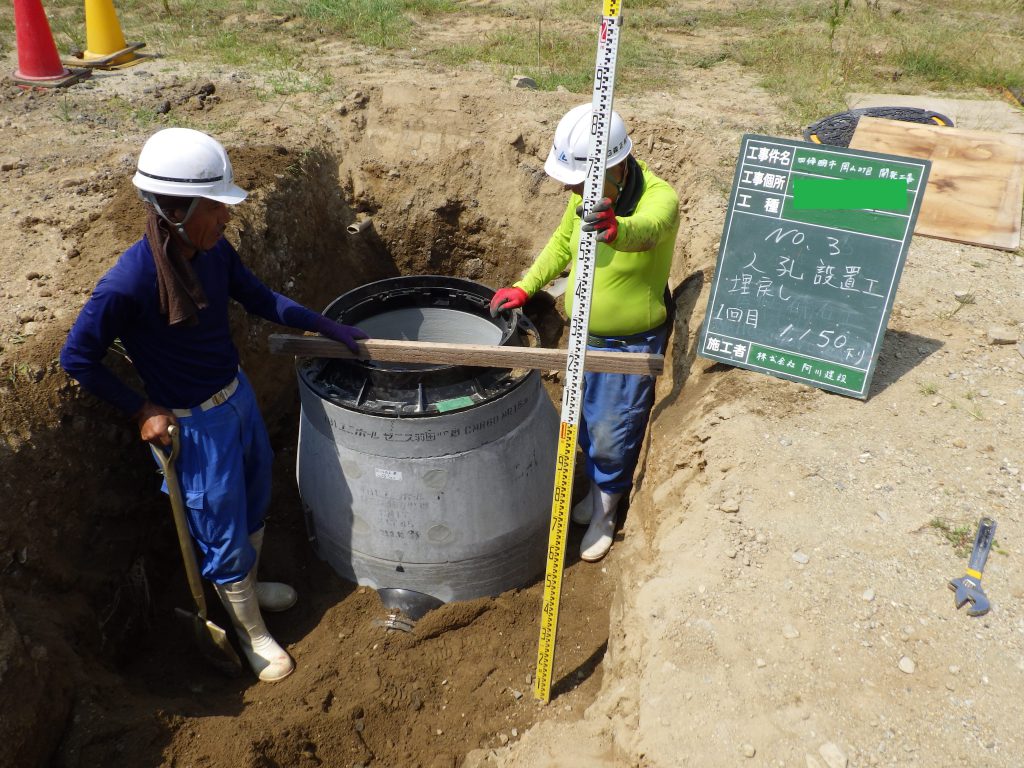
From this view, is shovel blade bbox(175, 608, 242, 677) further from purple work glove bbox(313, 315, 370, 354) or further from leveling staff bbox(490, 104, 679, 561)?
leveling staff bbox(490, 104, 679, 561)

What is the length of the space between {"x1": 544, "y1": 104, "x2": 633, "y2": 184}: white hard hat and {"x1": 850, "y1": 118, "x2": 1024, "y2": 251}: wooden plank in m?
2.53

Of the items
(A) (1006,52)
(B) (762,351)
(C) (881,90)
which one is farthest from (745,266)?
(A) (1006,52)

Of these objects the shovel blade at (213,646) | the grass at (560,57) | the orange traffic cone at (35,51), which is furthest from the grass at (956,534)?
the orange traffic cone at (35,51)

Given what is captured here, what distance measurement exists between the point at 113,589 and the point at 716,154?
15.9ft

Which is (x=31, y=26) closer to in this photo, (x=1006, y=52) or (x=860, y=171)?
(x=860, y=171)

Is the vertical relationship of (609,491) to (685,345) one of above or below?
below

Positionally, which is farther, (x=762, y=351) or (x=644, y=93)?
(x=644, y=93)

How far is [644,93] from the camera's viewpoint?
7.60m

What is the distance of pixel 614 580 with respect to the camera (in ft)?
13.5

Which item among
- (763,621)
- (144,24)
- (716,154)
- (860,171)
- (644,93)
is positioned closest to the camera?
(763,621)

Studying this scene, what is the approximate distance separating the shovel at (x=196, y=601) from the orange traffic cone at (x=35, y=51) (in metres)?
5.34

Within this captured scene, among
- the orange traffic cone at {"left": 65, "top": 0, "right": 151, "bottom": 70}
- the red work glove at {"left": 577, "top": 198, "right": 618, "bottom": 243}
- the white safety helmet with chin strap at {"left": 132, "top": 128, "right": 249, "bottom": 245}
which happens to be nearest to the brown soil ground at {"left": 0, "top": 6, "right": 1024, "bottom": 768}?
the white safety helmet with chin strap at {"left": 132, "top": 128, "right": 249, "bottom": 245}

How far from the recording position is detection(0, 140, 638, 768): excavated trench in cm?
301

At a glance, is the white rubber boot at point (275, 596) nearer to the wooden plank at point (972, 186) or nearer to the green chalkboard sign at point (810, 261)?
the green chalkboard sign at point (810, 261)
